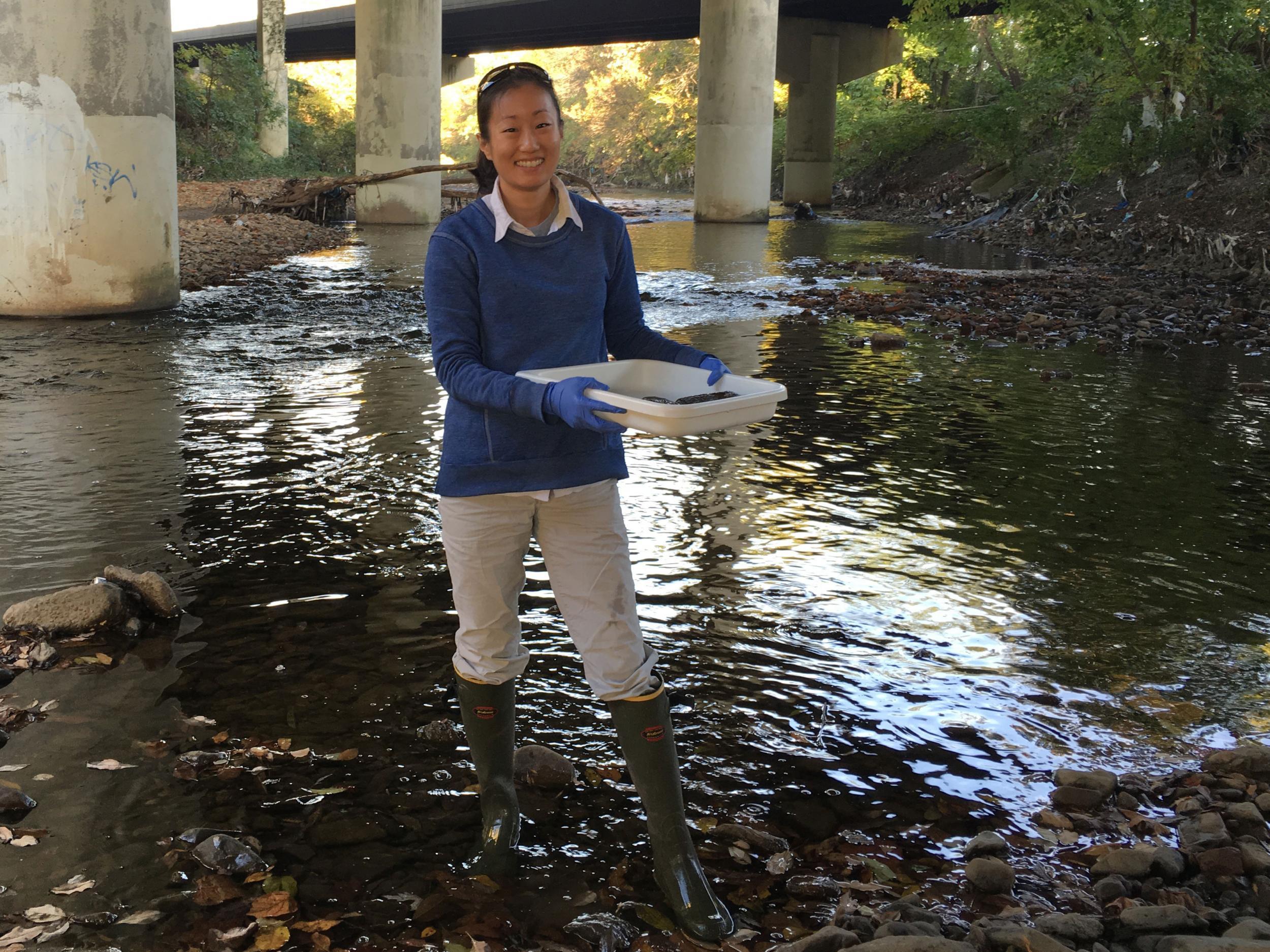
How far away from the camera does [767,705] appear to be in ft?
13.5

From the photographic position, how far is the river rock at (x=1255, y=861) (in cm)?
309

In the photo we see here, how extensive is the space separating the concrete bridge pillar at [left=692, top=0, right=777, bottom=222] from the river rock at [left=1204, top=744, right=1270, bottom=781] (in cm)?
2948

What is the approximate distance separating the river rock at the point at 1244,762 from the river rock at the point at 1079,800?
16.2 inches

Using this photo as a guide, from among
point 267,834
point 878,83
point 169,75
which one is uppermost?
point 878,83

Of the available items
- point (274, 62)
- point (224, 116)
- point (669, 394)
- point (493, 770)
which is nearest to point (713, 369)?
point (669, 394)

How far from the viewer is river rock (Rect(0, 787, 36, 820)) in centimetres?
332

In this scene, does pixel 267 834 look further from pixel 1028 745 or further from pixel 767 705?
pixel 1028 745

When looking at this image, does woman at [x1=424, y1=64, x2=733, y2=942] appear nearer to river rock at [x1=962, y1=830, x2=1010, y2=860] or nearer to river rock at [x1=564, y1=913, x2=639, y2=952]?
river rock at [x1=564, y1=913, x2=639, y2=952]

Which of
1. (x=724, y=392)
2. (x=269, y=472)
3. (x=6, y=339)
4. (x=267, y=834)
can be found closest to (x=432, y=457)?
(x=269, y=472)

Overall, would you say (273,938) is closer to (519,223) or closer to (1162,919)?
(519,223)

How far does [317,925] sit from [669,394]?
154 centimetres

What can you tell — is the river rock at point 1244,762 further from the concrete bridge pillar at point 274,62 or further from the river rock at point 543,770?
the concrete bridge pillar at point 274,62

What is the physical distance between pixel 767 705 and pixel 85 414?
5.80 m

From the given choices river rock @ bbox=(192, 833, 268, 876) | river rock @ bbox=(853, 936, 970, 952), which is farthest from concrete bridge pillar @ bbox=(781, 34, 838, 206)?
river rock @ bbox=(853, 936, 970, 952)
